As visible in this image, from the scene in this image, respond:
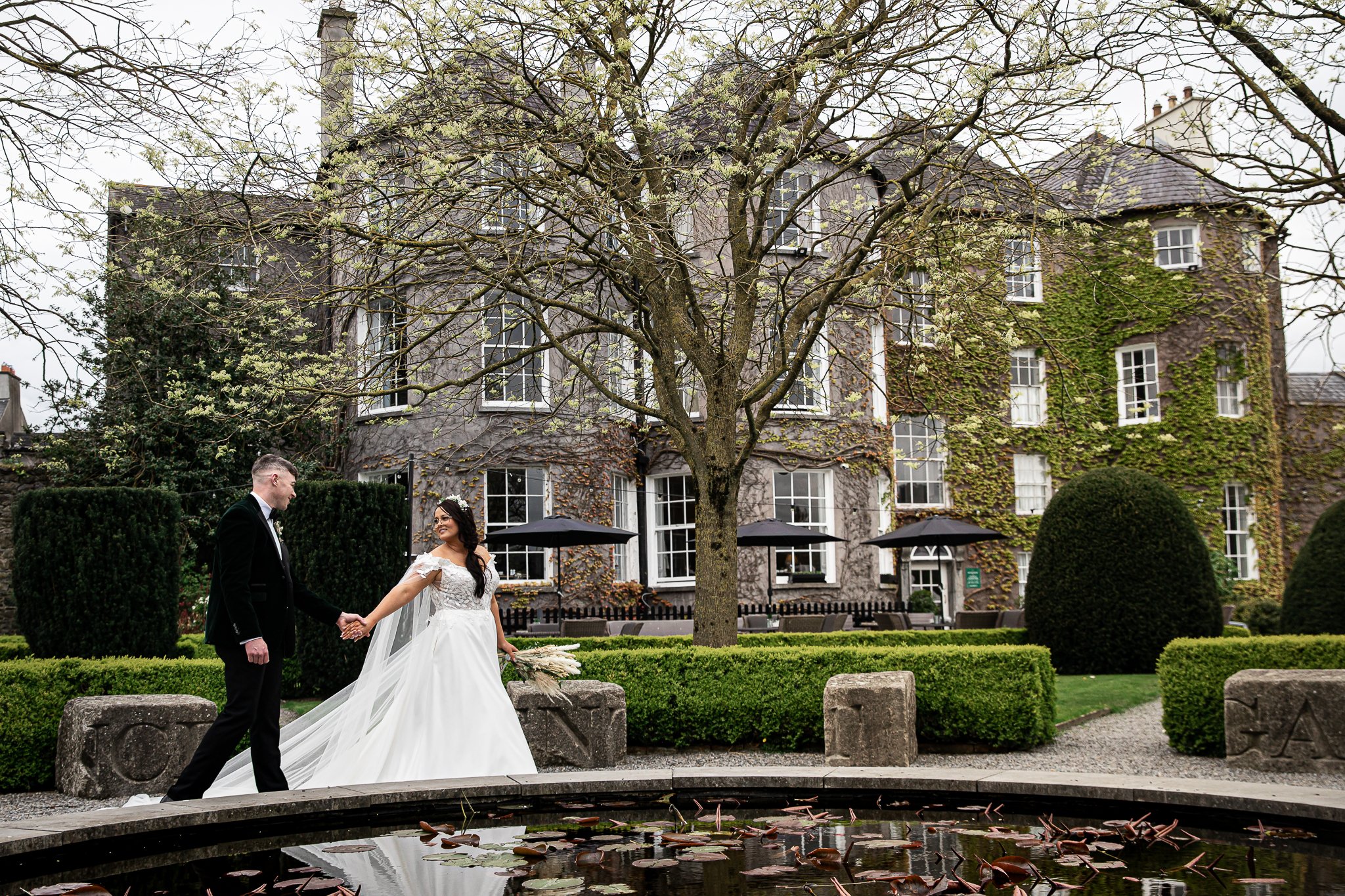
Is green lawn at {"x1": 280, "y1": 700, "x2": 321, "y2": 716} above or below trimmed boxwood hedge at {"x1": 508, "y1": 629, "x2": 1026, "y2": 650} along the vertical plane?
below

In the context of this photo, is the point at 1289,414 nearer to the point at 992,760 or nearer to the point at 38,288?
the point at 992,760

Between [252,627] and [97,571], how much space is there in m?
6.17

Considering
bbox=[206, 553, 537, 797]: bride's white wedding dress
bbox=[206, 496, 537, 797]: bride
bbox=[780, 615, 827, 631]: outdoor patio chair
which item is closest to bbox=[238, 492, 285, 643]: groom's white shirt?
bbox=[206, 496, 537, 797]: bride

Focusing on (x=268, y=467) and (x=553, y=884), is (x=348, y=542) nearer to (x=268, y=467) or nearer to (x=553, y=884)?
(x=268, y=467)

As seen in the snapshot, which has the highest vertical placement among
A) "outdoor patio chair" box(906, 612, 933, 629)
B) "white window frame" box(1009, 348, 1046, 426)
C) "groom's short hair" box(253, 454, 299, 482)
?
"white window frame" box(1009, 348, 1046, 426)

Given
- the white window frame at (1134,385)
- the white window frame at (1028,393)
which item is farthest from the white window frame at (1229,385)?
the white window frame at (1028,393)

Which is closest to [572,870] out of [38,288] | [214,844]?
[214,844]

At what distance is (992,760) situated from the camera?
9.27 m

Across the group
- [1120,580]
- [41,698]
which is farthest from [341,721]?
[1120,580]

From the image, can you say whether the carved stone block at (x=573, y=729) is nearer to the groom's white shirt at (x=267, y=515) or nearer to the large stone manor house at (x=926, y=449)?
the groom's white shirt at (x=267, y=515)

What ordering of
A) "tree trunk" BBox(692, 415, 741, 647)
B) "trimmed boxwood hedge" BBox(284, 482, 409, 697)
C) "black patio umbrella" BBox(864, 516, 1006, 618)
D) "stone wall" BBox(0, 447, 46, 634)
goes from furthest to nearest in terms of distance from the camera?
"stone wall" BBox(0, 447, 46, 634) < "black patio umbrella" BBox(864, 516, 1006, 618) < "trimmed boxwood hedge" BBox(284, 482, 409, 697) < "tree trunk" BBox(692, 415, 741, 647)

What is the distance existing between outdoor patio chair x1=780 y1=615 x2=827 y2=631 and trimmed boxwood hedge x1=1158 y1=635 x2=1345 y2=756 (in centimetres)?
737

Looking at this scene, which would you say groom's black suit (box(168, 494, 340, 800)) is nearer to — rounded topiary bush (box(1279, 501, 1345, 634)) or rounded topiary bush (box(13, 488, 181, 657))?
rounded topiary bush (box(13, 488, 181, 657))

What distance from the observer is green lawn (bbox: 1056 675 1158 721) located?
12.2 meters
